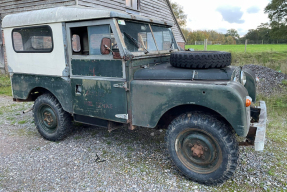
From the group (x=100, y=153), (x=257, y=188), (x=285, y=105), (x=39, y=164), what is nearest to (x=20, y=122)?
(x=39, y=164)

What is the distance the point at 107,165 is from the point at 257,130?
2309mm

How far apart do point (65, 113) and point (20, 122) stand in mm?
2089

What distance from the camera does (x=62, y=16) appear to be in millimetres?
3828

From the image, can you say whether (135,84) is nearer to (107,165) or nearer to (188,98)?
(188,98)

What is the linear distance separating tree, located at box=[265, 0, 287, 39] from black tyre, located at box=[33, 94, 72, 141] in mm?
23784

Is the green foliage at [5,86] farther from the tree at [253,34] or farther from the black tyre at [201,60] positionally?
the tree at [253,34]

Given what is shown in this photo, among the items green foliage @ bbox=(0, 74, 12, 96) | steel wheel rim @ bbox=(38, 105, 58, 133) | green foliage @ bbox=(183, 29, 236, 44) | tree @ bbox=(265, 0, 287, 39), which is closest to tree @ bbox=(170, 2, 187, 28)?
tree @ bbox=(265, 0, 287, 39)

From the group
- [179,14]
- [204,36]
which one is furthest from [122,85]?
[204,36]

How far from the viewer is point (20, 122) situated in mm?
5746

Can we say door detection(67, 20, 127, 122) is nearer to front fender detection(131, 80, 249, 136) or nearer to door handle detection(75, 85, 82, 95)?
door handle detection(75, 85, 82, 95)

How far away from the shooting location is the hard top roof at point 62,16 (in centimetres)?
342

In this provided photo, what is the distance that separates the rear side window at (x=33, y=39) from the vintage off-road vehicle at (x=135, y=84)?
2cm

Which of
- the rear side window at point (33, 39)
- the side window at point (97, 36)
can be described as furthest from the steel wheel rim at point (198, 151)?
the rear side window at point (33, 39)

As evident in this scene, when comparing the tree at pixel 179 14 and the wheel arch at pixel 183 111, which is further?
the tree at pixel 179 14
